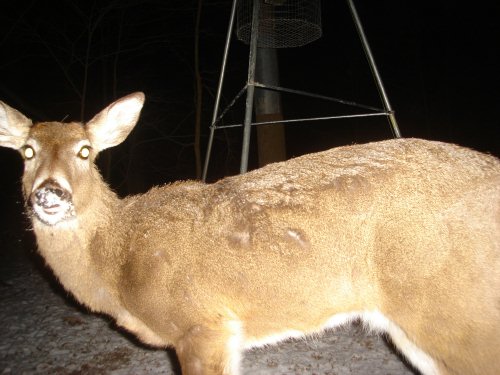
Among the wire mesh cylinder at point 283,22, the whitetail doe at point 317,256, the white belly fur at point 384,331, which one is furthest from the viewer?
the wire mesh cylinder at point 283,22

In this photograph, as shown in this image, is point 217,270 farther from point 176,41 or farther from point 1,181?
point 1,181

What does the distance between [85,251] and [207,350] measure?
4.52ft

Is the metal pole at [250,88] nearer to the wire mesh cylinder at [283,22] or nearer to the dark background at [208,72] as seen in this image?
the wire mesh cylinder at [283,22]

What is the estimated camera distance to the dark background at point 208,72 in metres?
12.8

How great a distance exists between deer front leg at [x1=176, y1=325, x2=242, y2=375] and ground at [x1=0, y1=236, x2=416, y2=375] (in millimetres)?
1332

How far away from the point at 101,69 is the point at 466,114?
1055 inches

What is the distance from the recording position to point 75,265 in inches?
134

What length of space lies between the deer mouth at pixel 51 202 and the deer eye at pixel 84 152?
560 mm

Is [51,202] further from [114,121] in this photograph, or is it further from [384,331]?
[384,331]

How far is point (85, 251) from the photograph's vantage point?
3.40 meters

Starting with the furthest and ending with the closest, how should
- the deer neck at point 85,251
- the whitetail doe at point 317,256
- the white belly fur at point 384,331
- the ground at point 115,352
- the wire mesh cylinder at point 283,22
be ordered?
the wire mesh cylinder at point 283,22
the ground at point 115,352
the deer neck at point 85,251
the white belly fur at point 384,331
the whitetail doe at point 317,256

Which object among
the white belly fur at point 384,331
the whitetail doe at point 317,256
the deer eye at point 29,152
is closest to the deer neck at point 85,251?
the whitetail doe at point 317,256

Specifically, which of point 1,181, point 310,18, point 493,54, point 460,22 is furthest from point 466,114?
point 1,181

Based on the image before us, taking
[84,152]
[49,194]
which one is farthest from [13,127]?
[49,194]
